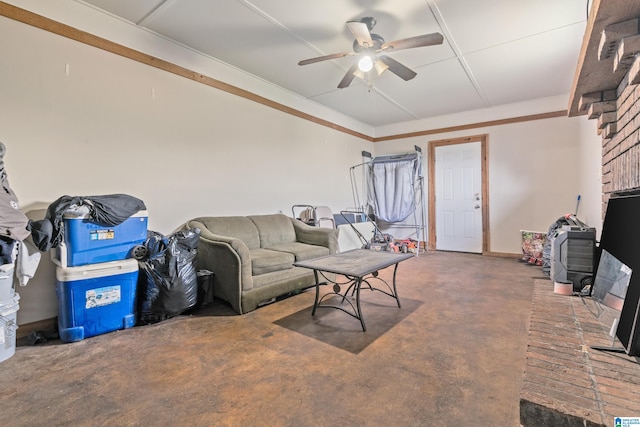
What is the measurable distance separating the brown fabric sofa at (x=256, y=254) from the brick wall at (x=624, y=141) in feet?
8.50

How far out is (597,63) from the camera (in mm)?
1641

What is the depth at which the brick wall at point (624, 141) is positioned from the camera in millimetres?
1525

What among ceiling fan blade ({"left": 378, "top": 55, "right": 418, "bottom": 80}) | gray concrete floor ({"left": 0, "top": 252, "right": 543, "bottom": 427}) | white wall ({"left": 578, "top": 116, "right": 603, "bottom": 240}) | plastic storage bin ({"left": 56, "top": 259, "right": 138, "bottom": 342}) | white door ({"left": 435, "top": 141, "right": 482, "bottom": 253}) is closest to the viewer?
gray concrete floor ({"left": 0, "top": 252, "right": 543, "bottom": 427})

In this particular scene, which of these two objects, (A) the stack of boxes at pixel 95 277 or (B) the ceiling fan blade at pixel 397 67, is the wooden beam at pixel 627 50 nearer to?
(B) the ceiling fan blade at pixel 397 67

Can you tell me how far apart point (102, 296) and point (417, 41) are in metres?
3.37

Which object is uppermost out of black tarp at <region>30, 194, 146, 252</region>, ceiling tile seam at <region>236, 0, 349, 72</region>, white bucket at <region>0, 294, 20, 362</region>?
ceiling tile seam at <region>236, 0, 349, 72</region>

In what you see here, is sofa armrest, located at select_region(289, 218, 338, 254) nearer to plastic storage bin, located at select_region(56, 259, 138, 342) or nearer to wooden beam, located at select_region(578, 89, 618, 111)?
plastic storage bin, located at select_region(56, 259, 138, 342)

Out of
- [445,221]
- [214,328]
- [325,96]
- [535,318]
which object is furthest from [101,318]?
[445,221]

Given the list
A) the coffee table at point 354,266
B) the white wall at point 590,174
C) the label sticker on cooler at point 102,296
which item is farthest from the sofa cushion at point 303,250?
the white wall at point 590,174

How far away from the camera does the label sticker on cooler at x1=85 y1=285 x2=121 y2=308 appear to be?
223 cm

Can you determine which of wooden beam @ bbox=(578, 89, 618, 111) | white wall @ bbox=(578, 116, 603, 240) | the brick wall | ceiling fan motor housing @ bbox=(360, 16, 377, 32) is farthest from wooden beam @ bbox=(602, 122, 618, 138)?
ceiling fan motor housing @ bbox=(360, 16, 377, 32)

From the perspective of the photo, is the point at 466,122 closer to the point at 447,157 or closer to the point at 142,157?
the point at 447,157

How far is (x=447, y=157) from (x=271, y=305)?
476 centimetres

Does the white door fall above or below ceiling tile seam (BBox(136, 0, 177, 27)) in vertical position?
below
